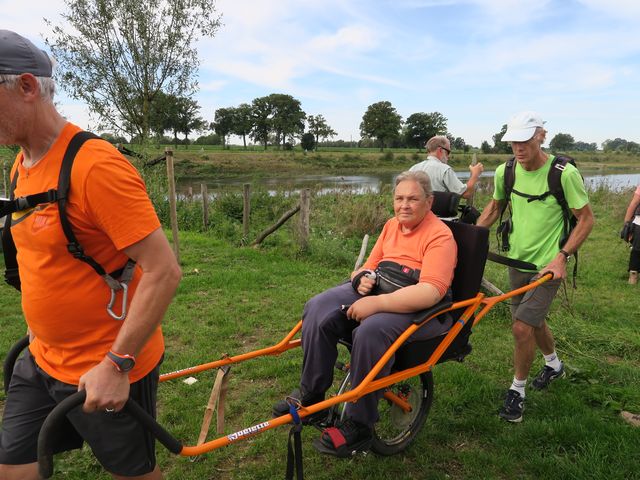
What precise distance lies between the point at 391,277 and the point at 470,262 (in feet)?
1.74

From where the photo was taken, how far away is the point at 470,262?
305 centimetres

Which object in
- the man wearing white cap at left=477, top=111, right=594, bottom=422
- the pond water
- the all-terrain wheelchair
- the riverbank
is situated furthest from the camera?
the riverbank

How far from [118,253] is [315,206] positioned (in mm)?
13362

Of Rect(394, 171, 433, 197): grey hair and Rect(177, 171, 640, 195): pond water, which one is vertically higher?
Rect(394, 171, 433, 197): grey hair

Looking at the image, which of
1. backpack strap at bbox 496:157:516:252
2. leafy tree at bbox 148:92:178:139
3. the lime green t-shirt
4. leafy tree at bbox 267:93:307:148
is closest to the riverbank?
leafy tree at bbox 148:92:178:139

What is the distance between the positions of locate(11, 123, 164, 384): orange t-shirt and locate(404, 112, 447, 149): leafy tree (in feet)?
323

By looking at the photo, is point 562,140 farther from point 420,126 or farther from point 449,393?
point 449,393

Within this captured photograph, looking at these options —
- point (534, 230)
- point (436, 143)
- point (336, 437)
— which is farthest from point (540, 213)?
point (436, 143)

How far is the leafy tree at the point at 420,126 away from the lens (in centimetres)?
9694

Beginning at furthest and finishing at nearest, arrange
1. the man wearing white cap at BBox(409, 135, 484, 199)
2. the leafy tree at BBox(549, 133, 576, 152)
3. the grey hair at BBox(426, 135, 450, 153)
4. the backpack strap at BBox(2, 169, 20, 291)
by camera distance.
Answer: the leafy tree at BBox(549, 133, 576, 152), the grey hair at BBox(426, 135, 450, 153), the man wearing white cap at BBox(409, 135, 484, 199), the backpack strap at BBox(2, 169, 20, 291)

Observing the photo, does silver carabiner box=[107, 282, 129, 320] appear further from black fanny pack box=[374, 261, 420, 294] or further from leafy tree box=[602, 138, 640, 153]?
leafy tree box=[602, 138, 640, 153]

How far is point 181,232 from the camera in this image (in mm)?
12289

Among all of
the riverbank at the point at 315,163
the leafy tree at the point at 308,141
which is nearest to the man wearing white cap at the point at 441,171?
the riverbank at the point at 315,163

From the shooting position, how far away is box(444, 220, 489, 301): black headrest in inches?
120
